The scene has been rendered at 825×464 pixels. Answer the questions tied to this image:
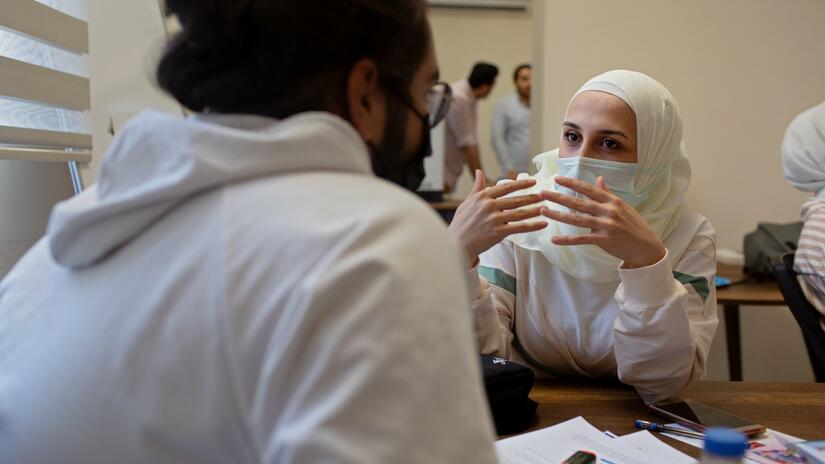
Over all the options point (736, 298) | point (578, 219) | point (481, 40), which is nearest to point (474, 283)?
point (578, 219)

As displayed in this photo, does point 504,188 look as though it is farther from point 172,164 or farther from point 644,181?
point 172,164

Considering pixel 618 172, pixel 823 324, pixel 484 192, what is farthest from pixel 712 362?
pixel 484 192

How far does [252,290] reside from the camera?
56 cm

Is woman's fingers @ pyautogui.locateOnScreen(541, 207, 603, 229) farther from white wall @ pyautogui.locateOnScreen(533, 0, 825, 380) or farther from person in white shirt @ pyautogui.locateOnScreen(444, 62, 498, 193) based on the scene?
person in white shirt @ pyautogui.locateOnScreen(444, 62, 498, 193)

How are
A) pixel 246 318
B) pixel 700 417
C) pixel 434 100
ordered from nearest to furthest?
pixel 246 318, pixel 434 100, pixel 700 417

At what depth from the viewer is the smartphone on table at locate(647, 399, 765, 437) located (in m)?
1.18

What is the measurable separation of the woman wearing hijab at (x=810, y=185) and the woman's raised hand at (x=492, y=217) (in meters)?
1.12

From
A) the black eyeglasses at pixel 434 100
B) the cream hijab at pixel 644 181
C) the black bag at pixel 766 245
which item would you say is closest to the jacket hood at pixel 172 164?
the black eyeglasses at pixel 434 100

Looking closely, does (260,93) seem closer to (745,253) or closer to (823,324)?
(823,324)

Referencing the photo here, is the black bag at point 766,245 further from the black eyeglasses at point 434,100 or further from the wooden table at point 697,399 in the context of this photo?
the black eyeglasses at point 434,100

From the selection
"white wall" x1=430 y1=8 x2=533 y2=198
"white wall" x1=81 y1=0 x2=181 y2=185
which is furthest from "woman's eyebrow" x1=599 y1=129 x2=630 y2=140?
"white wall" x1=430 y1=8 x2=533 y2=198

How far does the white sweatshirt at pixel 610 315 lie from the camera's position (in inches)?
51.7

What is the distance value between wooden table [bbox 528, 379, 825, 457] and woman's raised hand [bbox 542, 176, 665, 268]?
0.26 metres

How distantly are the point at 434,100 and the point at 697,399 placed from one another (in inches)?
32.7
